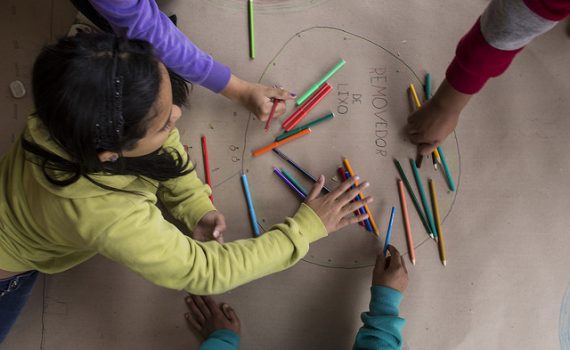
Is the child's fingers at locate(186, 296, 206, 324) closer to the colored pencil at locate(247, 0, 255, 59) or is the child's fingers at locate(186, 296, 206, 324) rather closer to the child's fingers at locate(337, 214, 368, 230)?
the child's fingers at locate(337, 214, 368, 230)

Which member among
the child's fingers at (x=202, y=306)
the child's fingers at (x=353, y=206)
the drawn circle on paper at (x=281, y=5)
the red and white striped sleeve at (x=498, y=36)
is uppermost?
the red and white striped sleeve at (x=498, y=36)

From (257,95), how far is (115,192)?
33 cm

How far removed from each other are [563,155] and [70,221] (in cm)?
81

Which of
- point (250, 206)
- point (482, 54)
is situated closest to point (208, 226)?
point (250, 206)

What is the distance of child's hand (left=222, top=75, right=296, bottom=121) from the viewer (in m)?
0.76

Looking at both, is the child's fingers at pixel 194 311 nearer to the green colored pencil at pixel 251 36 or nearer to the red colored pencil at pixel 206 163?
the red colored pencil at pixel 206 163

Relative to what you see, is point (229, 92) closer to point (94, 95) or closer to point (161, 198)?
point (161, 198)

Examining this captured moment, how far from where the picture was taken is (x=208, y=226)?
737 mm

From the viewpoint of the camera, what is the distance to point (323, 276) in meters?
0.75

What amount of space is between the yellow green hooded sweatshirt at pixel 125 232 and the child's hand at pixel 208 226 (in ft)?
0.04

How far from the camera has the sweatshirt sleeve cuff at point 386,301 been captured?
0.69 metres

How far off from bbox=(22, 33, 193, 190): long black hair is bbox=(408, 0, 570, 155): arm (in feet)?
1.43

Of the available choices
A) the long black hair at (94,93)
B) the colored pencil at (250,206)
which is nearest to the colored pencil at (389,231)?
the colored pencil at (250,206)

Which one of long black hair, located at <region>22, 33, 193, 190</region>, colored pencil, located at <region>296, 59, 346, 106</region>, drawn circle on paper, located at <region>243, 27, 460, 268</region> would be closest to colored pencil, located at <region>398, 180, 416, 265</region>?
drawn circle on paper, located at <region>243, 27, 460, 268</region>
